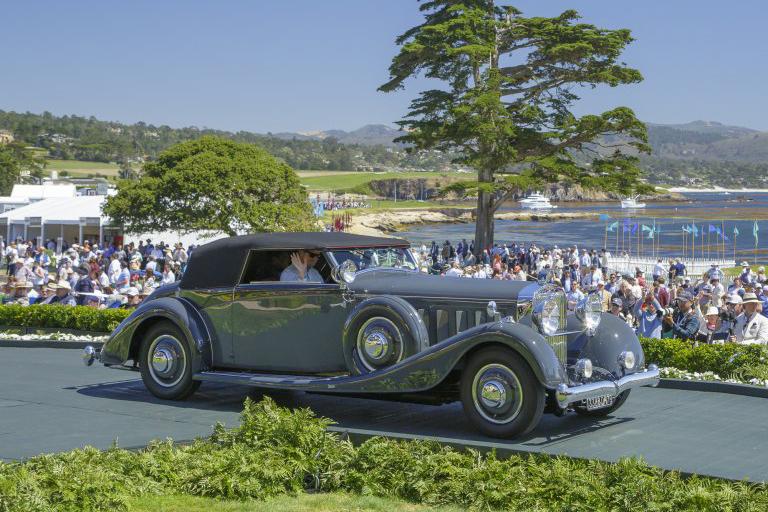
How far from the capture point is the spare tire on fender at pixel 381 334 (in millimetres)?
8453

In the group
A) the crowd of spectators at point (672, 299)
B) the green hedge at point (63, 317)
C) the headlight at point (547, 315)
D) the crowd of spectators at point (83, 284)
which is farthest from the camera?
the crowd of spectators at point (83, 284)

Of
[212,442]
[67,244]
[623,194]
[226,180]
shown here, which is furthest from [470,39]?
[212,442]

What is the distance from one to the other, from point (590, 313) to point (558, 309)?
663 mm

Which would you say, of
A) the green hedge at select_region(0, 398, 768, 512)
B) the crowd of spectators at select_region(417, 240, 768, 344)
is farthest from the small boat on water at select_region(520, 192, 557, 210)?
the green hedge at select_region(0, 398, 768, 512)

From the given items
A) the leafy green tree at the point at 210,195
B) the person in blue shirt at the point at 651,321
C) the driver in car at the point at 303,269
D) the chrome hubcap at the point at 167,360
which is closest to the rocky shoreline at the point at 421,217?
the leafy green tree at the point at 210,195

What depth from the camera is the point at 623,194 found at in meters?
41.7

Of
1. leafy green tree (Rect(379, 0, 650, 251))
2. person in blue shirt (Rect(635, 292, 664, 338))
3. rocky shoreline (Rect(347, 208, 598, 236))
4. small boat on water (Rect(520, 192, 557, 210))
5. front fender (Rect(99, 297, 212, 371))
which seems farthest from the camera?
small boat on water (Rect(520, 192, 557, 210))

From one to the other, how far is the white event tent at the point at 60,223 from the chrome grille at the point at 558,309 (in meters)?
35.8

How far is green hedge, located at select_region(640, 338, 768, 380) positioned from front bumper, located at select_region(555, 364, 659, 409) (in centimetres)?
216

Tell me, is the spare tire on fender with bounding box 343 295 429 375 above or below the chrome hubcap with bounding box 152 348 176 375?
above

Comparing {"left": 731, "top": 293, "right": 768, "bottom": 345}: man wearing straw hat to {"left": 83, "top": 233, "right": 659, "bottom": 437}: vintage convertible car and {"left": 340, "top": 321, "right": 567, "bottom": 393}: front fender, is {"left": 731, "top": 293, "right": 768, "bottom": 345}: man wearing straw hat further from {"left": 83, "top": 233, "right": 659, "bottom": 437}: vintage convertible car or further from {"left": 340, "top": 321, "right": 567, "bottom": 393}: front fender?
{"left": 340, "top": 321, "right": 567, "bottom": 393}: front fender

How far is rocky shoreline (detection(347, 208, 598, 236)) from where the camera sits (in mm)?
107806

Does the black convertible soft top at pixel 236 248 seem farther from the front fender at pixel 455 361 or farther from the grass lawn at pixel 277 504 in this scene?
the grass lawn at pixel 277 504

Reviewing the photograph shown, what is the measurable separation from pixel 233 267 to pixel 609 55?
3565 centimetres
